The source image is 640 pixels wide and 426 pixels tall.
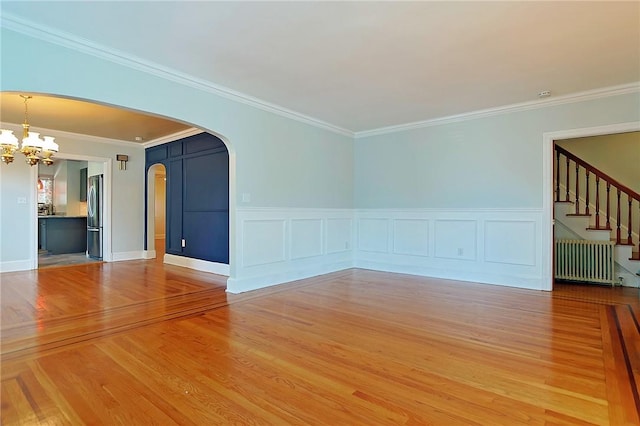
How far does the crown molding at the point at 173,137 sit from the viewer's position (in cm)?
612

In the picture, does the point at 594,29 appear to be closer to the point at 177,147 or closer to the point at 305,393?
the point at 305,393

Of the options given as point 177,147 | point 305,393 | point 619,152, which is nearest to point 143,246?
point 177,147

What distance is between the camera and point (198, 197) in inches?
237

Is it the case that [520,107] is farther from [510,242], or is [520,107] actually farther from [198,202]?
[198,202]

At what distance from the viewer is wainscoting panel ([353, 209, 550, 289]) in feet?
15.1

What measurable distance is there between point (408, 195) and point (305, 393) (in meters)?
4.36

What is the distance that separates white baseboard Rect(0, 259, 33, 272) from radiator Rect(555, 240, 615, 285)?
897cm

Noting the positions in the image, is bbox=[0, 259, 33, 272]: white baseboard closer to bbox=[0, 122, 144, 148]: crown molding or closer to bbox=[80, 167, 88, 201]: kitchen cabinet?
bbox=[0, 122, 144, 148]: crown molding

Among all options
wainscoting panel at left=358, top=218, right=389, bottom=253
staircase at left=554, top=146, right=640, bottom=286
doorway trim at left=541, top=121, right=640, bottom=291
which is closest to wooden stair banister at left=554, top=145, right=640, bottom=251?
staircase at left=554, top=146, right=640, bottom=286

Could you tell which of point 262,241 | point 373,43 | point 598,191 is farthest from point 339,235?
point 598,191

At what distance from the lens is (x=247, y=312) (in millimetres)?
3445

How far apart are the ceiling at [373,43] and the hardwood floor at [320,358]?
2.53 m

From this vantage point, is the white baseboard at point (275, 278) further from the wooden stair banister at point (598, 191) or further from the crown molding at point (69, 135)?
the crown molding at point (69, 135)

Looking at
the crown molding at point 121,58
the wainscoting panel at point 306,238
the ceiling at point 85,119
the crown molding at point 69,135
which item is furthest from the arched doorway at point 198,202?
the crown molding at point 121,58
